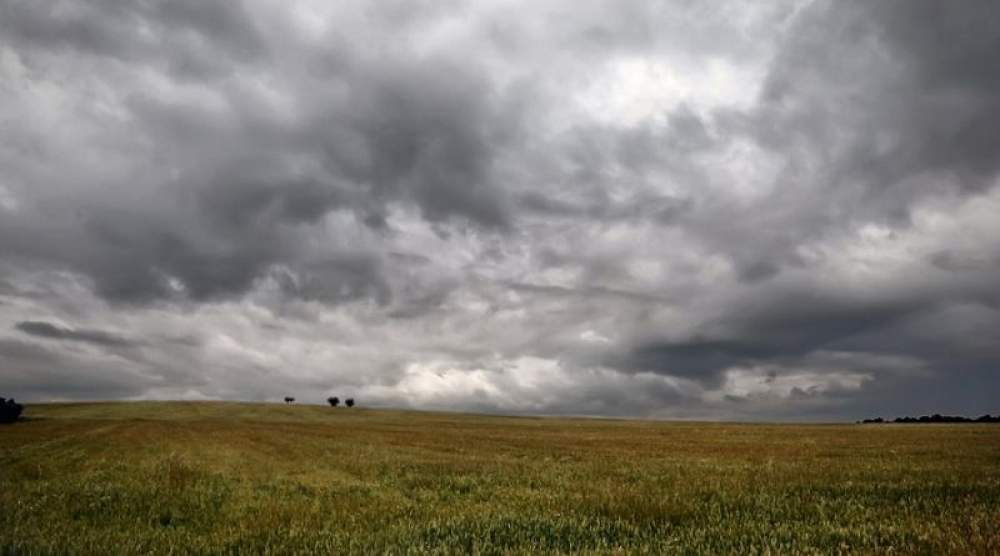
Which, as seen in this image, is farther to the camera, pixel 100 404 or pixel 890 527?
pixel 100 404

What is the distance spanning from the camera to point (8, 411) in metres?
88.4

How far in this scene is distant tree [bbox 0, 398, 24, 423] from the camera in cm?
8731

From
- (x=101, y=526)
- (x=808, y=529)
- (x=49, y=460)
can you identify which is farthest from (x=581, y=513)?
(x=49, y=460)

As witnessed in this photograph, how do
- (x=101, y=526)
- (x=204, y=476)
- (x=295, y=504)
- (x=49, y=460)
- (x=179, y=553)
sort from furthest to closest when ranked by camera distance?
(x=49, y=460)
(x=204, y=476)
(x=295, y=504)
(x=101, y=526)
(x=179, y=553)

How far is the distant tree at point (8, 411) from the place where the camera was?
87.3 metres

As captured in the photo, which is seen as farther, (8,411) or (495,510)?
(8,411)

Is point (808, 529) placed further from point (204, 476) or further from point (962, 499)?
point (204, 476)

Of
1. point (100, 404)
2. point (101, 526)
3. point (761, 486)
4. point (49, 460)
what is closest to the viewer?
point (101, 526)

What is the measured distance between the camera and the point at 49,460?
3033cm

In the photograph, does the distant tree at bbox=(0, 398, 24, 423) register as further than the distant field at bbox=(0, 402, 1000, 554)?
Yes

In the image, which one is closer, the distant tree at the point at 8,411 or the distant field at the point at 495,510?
the distant field at the point at 495,510

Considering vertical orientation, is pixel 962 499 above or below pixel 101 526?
above

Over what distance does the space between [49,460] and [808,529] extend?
110 ft

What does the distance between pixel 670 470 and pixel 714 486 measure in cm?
673
